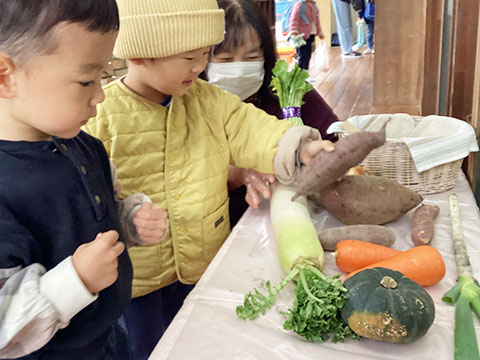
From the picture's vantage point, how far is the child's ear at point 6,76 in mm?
739

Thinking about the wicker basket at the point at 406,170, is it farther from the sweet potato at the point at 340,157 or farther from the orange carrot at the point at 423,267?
the orange carrot at the point at 423,267

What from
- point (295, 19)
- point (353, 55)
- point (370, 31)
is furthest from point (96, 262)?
point (370, 31)

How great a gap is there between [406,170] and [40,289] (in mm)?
1110

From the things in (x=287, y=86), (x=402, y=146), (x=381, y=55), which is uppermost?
(x=287, y=86)

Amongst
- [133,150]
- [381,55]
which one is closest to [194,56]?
[133,150]

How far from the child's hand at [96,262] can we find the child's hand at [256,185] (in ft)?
2.31

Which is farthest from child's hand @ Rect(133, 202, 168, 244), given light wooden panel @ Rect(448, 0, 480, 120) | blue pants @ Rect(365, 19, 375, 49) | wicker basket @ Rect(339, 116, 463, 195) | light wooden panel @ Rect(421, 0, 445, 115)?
blue pants @ Rect(365, 19, 375, 49)

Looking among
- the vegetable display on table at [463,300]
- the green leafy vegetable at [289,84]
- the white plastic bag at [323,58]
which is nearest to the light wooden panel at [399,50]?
the green leafy vegetable at [289,84]

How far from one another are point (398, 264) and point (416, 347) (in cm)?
21

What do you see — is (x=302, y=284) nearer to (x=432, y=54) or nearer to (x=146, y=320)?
(x=146, y=320)

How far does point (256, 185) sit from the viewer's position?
58.8 inches

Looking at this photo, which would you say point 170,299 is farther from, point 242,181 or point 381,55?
point 381,55

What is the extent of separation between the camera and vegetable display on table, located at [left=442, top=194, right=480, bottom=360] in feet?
2.58

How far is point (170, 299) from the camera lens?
1508mm
